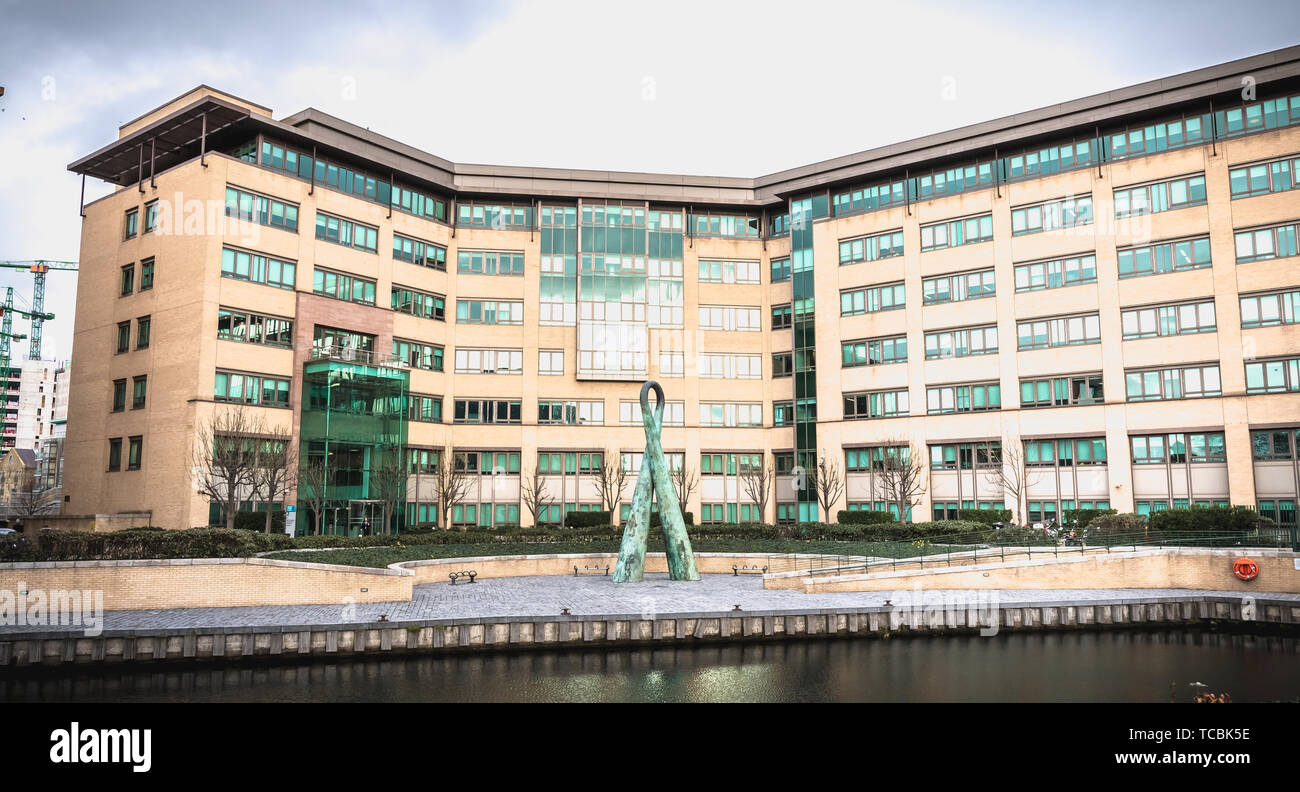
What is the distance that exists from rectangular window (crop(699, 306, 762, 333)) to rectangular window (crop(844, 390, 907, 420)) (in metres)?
8.55

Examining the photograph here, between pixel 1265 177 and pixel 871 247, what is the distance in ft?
67.4

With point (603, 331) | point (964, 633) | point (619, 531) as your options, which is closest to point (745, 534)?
point (619, 531)

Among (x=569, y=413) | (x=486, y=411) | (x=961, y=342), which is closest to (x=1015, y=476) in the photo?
(x=961, y=342)

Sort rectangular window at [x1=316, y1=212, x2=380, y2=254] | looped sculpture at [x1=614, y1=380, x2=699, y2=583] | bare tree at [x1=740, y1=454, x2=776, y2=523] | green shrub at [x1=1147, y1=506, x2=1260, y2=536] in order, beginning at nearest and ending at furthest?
green shrub at [x1=1147, y1=506, x2=1260, y2=536], looped sculpture at [x1=614, y1=380, x2=699, y2=583], rectangular window at [x1=316, y1=212, x2=380, y2=254], bare tree at [x1=740, y1=454, x2=776, y2=523]

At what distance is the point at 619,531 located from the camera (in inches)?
1661

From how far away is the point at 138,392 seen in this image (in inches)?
1853

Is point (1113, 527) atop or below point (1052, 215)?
below

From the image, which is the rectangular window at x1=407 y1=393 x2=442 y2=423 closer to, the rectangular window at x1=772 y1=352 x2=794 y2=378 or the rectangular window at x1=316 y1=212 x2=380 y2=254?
the rectangular window at x1=316 y1=212 x2=380 y2=254

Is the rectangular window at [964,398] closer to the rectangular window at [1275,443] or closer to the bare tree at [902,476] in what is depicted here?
the bare tree at [902,476]

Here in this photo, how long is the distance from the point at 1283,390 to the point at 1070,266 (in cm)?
1191

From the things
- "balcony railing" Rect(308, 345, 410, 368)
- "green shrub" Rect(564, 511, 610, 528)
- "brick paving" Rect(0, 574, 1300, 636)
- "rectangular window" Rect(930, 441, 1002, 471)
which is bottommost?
"brick paving" Rect(0, 574, 1300, 636)

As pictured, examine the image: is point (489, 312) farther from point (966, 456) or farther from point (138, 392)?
point (966, 456)

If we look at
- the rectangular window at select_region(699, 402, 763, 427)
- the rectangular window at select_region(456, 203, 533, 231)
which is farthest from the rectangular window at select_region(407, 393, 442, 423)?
the rectangular window at select_region(699, 402, 763, 427)

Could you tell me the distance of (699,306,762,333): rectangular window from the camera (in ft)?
202
